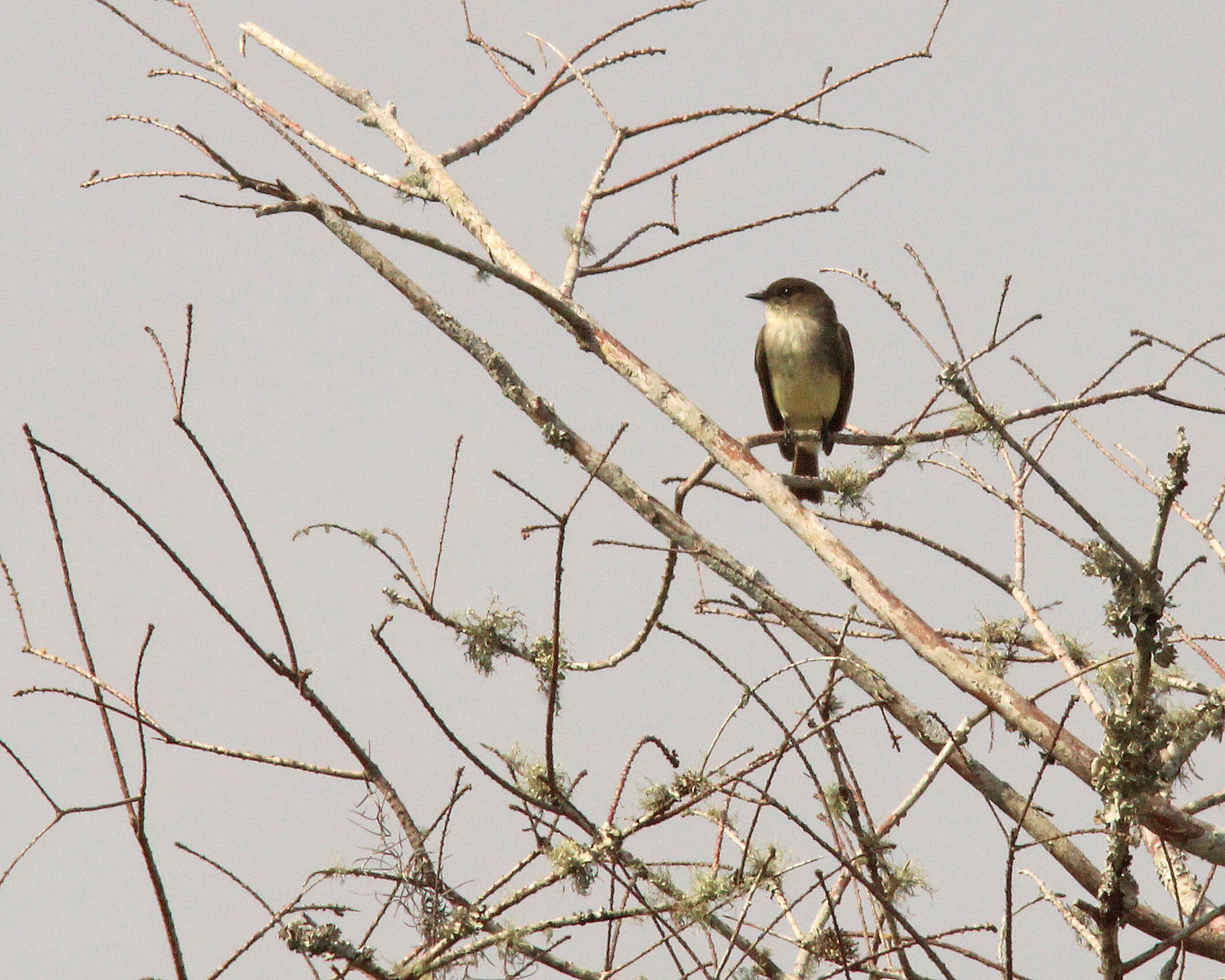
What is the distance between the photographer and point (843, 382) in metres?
9.04

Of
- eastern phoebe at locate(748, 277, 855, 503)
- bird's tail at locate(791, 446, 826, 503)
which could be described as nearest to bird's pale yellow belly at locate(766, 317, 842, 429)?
eastern phoebe at locate(748, 277, 855, 503)

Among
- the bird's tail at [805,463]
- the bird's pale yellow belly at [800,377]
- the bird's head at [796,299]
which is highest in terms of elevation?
the bird's head at [796,299]

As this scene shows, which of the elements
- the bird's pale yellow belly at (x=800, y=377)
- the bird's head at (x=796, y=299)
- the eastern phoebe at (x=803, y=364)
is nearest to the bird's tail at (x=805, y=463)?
the eastern phoebe at (x=803, y=364)

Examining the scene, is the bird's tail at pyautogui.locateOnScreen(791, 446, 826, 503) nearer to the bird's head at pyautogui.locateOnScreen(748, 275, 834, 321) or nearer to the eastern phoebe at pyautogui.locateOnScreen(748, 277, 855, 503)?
the eastern phoebe at pyautogui.locateOnScreen(748, 277, 855, 503)

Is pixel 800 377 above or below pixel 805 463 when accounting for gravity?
above

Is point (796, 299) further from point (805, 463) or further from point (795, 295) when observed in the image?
point (805, 463)

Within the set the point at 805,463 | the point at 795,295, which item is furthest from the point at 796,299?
the point at 805,463

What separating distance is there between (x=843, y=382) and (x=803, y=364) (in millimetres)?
403

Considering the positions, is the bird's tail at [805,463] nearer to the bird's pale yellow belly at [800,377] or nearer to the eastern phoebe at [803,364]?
the eastern phoebe at [803,364]

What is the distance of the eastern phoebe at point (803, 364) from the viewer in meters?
8.83

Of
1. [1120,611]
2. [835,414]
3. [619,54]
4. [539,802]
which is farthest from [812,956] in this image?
[835,414]

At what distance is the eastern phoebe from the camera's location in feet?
29.0

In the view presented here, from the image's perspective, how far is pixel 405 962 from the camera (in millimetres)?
3180

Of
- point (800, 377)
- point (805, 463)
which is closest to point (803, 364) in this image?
point (800, 377)
